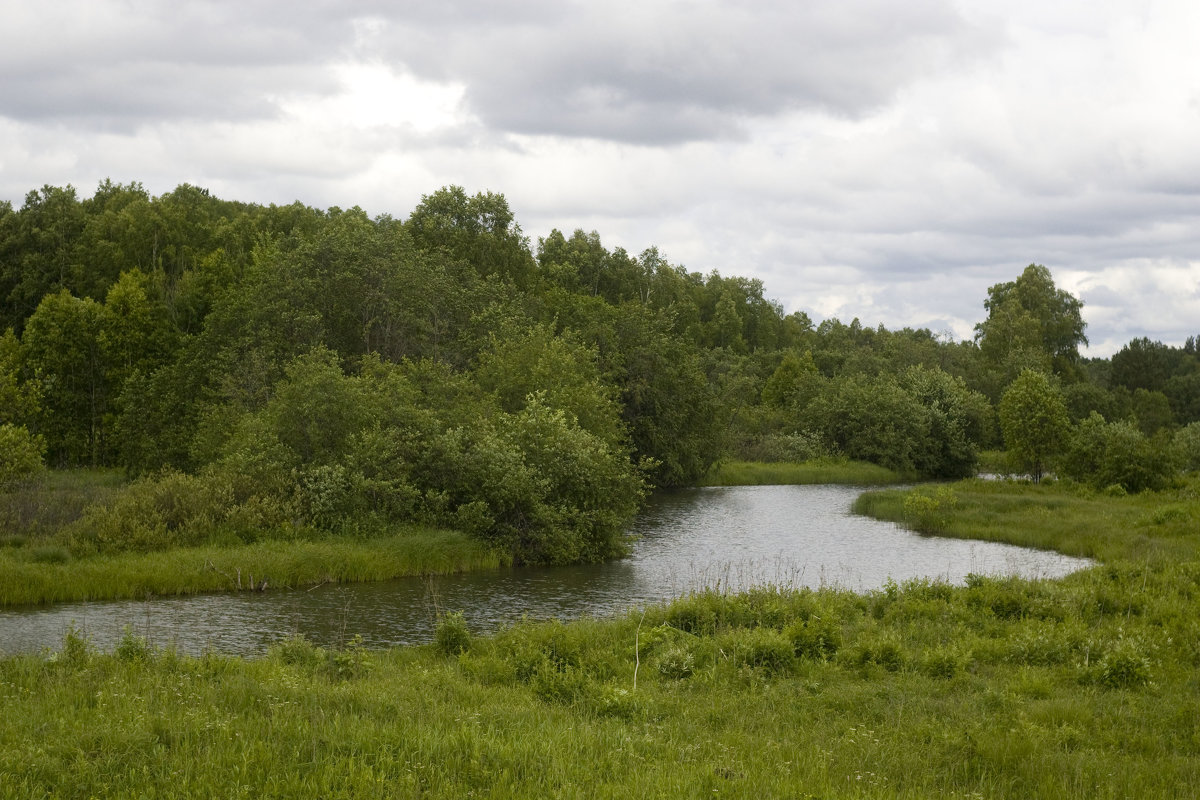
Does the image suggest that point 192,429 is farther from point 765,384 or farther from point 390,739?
point 765,384

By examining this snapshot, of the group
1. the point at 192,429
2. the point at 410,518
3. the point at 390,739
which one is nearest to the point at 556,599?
the point at 410,518

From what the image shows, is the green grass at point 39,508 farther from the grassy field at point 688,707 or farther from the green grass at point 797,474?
the green grass at point 797,474

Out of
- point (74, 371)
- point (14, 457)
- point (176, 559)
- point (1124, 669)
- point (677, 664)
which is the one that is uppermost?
point (74, 371)

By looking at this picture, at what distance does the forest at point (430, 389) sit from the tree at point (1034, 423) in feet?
0.67

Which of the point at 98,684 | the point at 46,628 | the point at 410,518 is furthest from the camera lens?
the point at 410,518

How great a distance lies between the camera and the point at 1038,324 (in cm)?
13000

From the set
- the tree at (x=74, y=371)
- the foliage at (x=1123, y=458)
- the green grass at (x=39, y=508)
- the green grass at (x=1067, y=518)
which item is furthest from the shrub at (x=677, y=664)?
the tree at (x=74, y=371)

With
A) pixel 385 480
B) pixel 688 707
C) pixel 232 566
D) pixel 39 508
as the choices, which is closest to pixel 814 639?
pixel 688 707

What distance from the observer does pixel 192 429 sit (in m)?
52.4

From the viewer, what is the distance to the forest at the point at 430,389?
133 ft

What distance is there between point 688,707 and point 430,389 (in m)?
35.1

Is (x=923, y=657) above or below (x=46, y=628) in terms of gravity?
above

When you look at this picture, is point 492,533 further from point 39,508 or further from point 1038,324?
point 1038,324

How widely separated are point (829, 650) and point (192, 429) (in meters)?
41.4
